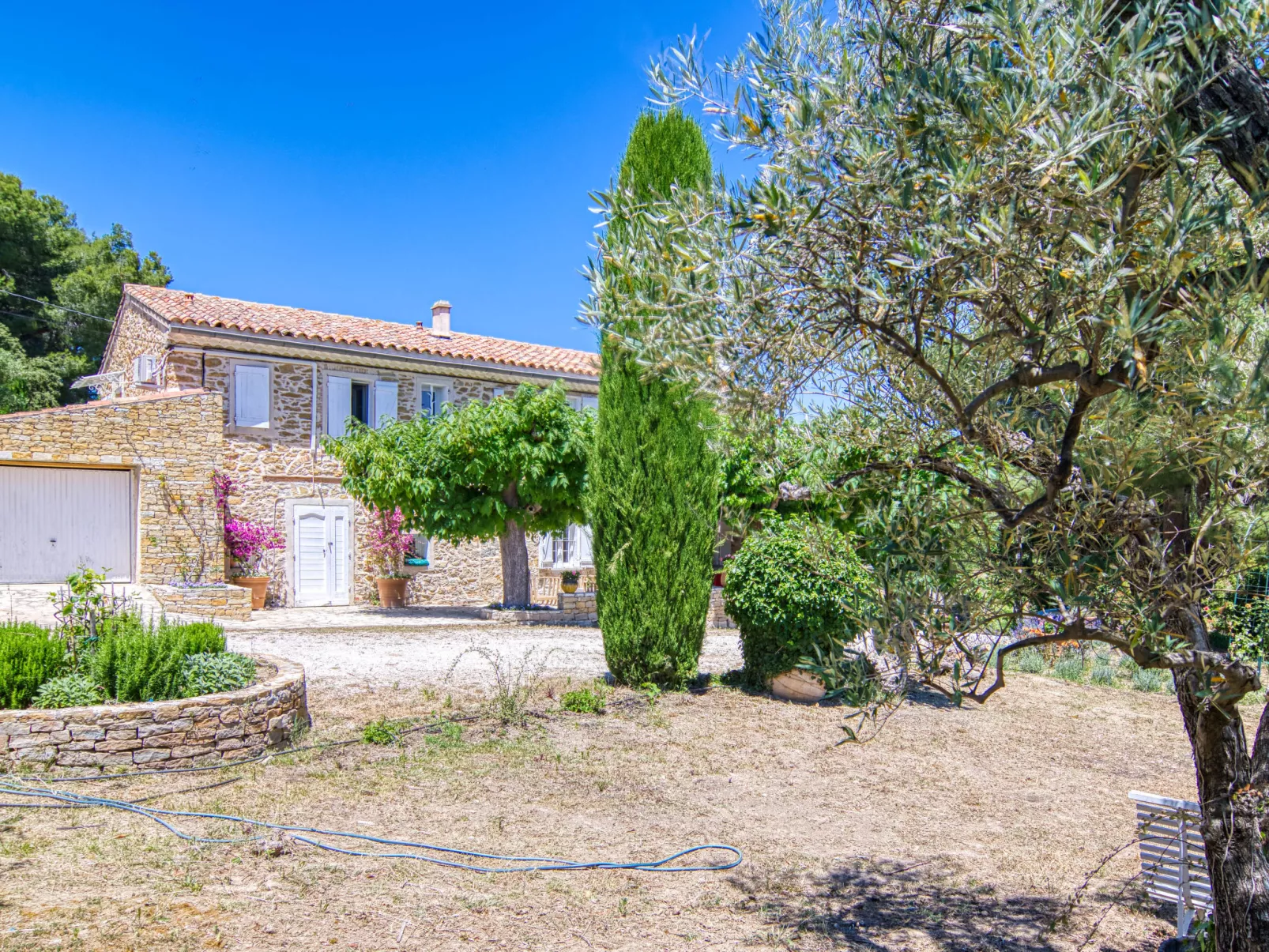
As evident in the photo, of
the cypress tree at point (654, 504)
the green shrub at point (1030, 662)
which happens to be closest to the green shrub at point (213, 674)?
the cypress tree at point (654, 504)

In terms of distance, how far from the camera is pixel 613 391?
883cm

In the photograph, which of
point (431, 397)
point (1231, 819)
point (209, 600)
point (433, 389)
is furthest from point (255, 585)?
point (1231, 819)

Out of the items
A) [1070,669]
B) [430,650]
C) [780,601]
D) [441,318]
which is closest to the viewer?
[780,601]

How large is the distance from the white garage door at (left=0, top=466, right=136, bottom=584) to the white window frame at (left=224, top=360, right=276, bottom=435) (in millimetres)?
1994

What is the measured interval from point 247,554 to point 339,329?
497 cm

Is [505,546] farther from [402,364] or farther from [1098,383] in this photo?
[1098,383]

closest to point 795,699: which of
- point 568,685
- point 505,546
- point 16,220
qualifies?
point 568,685

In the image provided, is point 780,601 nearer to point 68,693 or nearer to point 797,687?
point 797,687

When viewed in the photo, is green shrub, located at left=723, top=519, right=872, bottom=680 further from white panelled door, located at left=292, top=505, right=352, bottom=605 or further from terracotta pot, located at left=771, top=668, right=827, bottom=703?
white panelled door, located at left=292, top=505, right=352, bottom=605

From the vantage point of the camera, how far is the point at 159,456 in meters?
16.0

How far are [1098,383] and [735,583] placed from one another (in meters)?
6.52

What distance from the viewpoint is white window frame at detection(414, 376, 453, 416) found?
19.2m

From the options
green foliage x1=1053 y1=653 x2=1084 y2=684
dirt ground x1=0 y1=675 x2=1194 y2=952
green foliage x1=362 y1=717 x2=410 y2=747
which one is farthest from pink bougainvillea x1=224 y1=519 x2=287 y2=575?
green foliage x1=1053 y1=653 x2=1084 y2=684

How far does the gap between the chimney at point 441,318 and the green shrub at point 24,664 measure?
50.7ft
